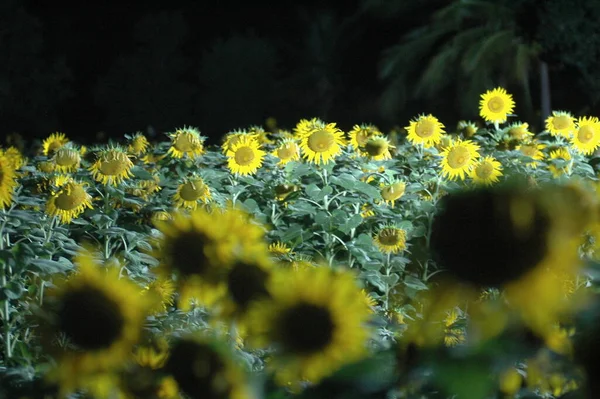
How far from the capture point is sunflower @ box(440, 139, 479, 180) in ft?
12.8

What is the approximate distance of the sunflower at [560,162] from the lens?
4172 mm

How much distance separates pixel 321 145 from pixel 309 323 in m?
2.87

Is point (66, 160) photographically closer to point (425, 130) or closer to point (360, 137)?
point (360, 137)

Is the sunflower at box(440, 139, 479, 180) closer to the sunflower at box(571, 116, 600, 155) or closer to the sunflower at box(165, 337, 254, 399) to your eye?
the sunflower at box(571, 116, 600, 155)

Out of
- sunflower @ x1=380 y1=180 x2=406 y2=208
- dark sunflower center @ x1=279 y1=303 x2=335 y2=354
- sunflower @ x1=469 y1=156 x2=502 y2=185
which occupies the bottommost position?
dark sunflower center @ x1=279 y1=303 x2=335 y2=354

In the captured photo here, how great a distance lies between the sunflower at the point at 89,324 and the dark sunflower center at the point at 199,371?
0.13m

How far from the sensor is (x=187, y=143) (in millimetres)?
4125

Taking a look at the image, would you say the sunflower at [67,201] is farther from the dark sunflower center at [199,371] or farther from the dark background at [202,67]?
the dark background at [202,67]

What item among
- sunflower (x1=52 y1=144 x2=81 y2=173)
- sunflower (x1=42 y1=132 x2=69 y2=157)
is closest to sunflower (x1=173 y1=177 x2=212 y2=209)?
sunflower (x1=52 y1=144 x2=81 y2=173)

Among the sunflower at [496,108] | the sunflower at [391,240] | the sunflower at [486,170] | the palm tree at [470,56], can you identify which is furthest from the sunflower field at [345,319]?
the palm tree at [470,56]

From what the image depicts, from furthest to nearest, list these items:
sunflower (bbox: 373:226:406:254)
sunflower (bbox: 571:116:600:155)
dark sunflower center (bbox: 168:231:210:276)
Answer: sunflower (bbox: 571:116:600:155)
sunflower (bbox: 373:226:406:254)
dark sunflower center (bbox: 168:231:210:276)

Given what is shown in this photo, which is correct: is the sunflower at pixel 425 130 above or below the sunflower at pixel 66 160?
above

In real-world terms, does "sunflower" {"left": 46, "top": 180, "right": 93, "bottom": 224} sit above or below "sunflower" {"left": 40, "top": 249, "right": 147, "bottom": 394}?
above

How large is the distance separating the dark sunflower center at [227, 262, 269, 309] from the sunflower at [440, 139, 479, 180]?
289 centimetres
